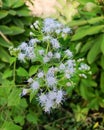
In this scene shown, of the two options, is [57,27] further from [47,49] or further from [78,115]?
[78,115]

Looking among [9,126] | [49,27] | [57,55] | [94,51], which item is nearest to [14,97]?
[9,126]

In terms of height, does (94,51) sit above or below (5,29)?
below

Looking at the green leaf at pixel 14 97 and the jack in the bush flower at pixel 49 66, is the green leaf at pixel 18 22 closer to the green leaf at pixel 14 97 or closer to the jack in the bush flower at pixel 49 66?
the jack in the bush flower at pixel 49 66

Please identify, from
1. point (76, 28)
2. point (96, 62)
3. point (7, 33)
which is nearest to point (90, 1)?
point (76, 28)

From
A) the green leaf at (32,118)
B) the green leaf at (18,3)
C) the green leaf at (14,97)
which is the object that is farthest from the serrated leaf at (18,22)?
the green leaf at (14,97)

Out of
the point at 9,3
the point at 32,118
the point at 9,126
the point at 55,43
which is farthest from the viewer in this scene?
the point at 9,3

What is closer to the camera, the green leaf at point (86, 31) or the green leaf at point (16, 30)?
the green leaf at point (86, 31)

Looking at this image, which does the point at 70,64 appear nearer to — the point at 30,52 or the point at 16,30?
the point at 30,52

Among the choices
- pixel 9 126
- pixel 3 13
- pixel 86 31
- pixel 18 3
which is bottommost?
pixel 9 126

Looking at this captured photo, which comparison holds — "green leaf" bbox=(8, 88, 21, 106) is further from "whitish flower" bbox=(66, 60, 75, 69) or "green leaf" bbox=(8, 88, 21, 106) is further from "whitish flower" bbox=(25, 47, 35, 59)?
"whitish flower" bbox=(66, 60, 75, 69)

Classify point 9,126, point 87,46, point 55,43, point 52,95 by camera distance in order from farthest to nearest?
point 87,46, point 9,126, point 55,43, point 52,95
